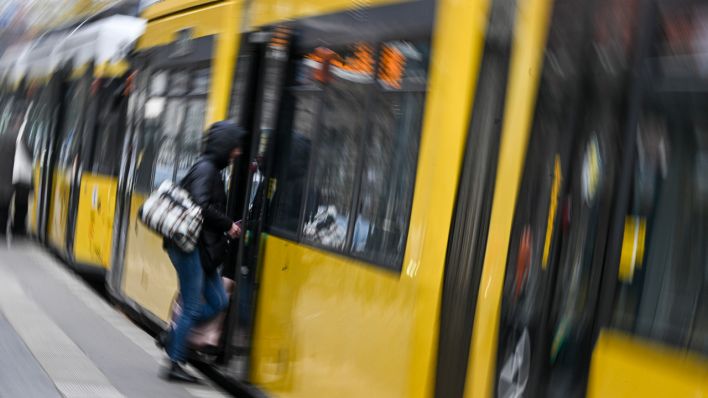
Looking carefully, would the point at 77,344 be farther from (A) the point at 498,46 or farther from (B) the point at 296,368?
(A) the point at 498,46

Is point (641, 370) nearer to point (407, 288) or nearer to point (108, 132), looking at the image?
point (407, 288)

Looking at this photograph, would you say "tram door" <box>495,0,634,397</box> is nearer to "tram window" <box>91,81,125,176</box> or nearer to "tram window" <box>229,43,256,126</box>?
→ "tram window" <box>229,43,256,126</box>

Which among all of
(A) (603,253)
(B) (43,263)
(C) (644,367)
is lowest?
(B) (43,263)

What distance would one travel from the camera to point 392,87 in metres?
5.61

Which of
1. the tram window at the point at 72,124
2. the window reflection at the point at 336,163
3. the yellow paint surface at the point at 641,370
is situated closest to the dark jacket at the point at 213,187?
the window reflection at the point at 336,163

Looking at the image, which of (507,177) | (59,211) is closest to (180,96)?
(507,177)

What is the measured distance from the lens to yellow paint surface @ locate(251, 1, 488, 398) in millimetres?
5066

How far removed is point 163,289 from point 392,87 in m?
3.97

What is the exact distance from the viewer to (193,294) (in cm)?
751

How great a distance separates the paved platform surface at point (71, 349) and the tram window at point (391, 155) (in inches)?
88.5

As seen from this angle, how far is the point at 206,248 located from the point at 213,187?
1.28 feet

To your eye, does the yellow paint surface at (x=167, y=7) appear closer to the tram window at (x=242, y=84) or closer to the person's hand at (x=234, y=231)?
the tram window at (x=242, y=84)

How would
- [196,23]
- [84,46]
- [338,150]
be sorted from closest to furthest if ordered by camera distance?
[338,150] < [196,23] < [84,46]

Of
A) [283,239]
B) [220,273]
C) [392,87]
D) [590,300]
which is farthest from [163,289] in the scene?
[590,300]
